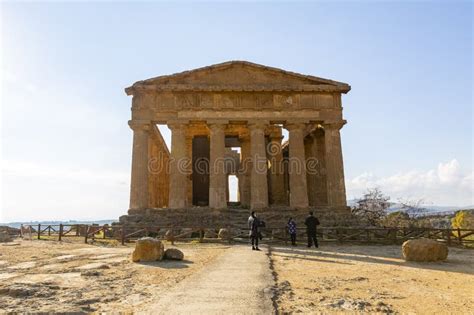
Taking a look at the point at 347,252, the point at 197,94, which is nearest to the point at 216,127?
the point at 197,94

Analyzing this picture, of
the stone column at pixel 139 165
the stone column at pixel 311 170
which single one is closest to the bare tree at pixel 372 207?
the stone column at pixel 311 170

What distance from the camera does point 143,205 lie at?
81.1ft

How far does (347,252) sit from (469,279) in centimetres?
606

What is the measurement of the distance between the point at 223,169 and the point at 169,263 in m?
14.5

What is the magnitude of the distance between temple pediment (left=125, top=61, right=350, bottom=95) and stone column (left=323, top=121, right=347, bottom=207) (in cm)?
283

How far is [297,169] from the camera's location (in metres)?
25.9

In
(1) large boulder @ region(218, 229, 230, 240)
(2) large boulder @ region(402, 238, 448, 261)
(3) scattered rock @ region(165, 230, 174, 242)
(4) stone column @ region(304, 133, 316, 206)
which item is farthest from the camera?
(4) stone column @ region(304, 133, 316, 206)

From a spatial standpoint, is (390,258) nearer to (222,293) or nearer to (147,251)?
(147,251)

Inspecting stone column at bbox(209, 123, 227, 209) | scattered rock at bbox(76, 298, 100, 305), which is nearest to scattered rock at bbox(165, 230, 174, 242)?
stone column at bbox(209, 123, 227, 209)

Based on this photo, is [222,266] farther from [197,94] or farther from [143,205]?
[197,94]

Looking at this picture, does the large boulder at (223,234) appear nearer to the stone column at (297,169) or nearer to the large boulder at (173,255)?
the large boulder at (173,255)

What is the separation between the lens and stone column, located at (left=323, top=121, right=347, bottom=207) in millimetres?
25625

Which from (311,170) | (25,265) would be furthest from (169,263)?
(311,170)

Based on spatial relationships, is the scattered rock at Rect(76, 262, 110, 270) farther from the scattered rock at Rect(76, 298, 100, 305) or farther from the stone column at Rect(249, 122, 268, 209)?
the stone column at Rect(249, 122, 268, 209)
